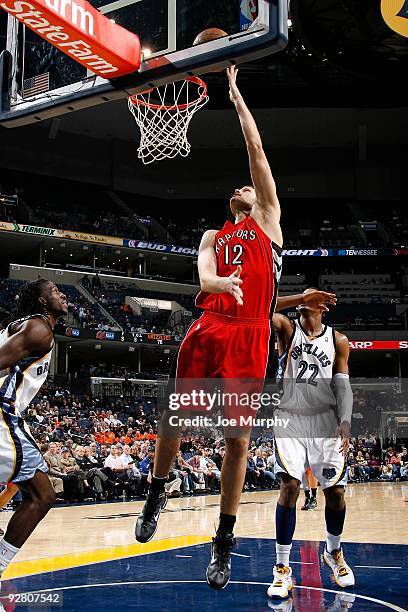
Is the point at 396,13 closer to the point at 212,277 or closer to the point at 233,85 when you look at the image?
the point at 233,85

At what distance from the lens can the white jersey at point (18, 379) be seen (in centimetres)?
464

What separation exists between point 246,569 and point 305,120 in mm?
28249

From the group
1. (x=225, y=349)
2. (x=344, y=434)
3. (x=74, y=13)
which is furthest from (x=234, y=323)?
(x=74, y=13)

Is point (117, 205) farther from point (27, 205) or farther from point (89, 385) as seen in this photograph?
point (89, 385)

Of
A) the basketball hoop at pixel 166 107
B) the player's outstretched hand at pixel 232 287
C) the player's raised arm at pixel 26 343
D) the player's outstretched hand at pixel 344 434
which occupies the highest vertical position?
the basketball hoop at pixel 166 107

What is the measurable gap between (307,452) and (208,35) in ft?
11.0

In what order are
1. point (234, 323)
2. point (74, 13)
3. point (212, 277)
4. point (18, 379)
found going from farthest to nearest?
point (18, 379), point (74, 13), point (234, 323), point (212, 277)

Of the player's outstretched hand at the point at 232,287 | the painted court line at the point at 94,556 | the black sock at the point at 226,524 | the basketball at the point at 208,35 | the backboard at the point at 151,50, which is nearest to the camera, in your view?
the player's outstretched hand at the point at 232,287

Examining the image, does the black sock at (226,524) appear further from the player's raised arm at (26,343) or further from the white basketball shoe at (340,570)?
the white basketball shoe at (340,570)

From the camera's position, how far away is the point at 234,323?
3941 mm

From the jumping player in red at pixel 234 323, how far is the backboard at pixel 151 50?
0.52 m

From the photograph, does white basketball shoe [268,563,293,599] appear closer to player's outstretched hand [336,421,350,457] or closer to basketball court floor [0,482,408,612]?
basketball court floor [0,482,408,612]

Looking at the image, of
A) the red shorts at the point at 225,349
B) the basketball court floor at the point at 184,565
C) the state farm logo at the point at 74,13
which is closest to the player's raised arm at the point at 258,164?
the red shorts at the point at 225,349

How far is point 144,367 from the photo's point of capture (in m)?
32.3
